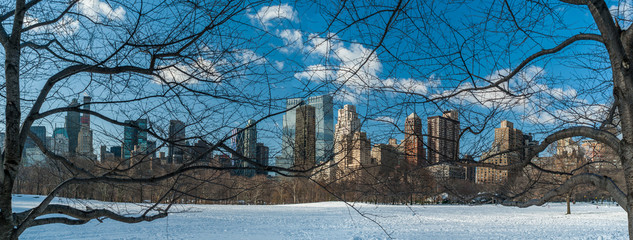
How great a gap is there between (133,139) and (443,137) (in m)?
3.04

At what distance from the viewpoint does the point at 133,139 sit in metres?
3.95

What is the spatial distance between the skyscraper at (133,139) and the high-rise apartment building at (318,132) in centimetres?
127

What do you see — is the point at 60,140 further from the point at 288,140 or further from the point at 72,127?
the point at 288,140

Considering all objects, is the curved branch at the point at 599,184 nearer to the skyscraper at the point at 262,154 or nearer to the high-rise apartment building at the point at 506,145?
the high-rise apartment building at the point at 506,145

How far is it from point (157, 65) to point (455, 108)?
2.89 meters

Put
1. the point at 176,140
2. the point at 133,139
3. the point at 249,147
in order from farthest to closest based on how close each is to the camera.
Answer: the point at 133,139
the point at 249,147
the point at 176,140

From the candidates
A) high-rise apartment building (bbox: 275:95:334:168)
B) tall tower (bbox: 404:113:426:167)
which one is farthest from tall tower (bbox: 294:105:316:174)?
tall tower (bbox: 404:113:426:167)

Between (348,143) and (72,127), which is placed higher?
(72,127)

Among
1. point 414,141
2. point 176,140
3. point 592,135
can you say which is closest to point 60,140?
point 176,140

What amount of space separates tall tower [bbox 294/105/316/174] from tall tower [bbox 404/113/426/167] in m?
1.05

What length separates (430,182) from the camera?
4.99 metres

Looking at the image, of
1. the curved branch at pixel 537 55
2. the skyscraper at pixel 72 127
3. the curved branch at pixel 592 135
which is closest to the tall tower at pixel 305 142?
the curved branch at pixel 537 55

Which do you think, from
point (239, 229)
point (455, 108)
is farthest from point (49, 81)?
point (239, 229)

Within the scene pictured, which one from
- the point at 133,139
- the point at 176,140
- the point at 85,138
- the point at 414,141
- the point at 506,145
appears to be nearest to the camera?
the point at 176,140
